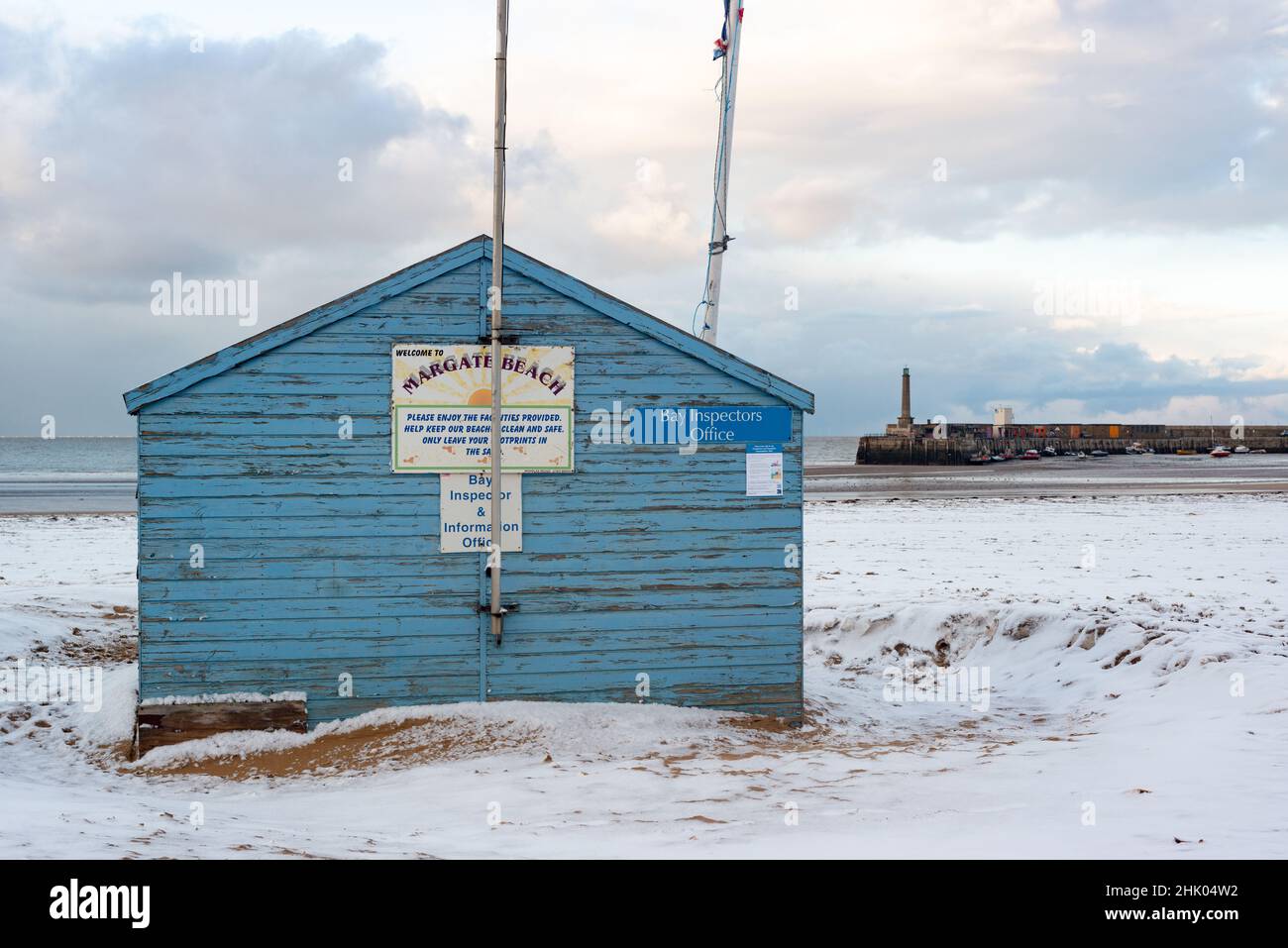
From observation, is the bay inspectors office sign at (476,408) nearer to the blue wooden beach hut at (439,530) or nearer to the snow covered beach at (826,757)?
the blue wooden beach hut at (439,530)

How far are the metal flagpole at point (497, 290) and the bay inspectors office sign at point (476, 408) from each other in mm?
205

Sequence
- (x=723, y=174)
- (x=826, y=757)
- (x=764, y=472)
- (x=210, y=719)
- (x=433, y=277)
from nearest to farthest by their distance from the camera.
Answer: (x=826, y=757) < (x=210, y=719) < (x=433, y=277) < (x=764, y=472) < (x=723, y=174)

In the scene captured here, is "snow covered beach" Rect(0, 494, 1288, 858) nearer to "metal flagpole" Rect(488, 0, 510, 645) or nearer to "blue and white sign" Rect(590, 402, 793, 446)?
"metal flagpole" Rect(488, 0, 510, 645)

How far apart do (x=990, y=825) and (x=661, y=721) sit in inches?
144

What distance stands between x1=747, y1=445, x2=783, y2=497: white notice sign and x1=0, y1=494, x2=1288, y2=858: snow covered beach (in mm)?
2092

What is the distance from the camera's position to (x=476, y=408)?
8961mm

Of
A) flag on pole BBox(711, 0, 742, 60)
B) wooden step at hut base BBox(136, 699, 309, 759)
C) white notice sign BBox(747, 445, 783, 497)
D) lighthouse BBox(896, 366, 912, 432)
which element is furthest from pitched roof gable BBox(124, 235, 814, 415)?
lighthouse BBox(896, 366, 912, 432)

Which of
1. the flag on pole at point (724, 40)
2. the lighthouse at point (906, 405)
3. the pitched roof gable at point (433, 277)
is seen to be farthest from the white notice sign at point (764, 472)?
the lighthouse at point (906, 405)

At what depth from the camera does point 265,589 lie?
28.4 ft

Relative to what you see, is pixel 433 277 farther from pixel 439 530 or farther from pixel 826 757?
pixel 826 757

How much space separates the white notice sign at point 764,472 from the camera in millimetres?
9281

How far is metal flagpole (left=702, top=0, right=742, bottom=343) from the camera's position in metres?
12.9

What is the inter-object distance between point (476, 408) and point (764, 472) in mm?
2672

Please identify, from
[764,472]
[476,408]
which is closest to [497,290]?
[476,408]
